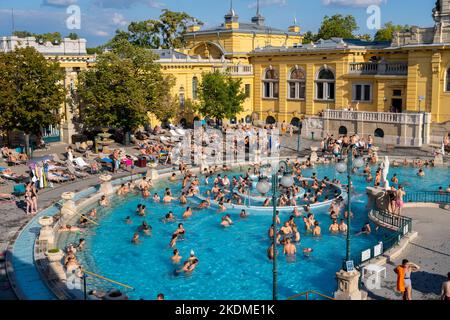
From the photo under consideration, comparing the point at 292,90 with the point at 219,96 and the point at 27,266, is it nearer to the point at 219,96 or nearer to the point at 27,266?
the point at 219,96

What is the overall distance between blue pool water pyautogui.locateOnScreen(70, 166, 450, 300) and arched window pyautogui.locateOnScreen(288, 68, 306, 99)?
910 inches

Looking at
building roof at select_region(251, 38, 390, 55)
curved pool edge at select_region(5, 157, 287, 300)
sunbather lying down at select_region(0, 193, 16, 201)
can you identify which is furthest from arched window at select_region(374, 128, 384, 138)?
sunbather lying down at select_region(0, 193, 16, 201)

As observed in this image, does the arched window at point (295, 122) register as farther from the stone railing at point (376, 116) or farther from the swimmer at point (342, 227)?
the swimmer at point (342, 227)

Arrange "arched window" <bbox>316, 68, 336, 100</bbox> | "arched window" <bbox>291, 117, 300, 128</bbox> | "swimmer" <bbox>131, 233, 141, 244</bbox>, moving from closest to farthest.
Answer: "swimmer" <bbox>131, 233, 141, 244</bbox> < "arched window" <bbox>316, 68, 336, 100</bbox> < "arched window" <bbox>291, 117, 300, 128</bbox>

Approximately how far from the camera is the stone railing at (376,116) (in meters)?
38.2

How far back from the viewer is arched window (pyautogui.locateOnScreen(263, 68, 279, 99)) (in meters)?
50.5

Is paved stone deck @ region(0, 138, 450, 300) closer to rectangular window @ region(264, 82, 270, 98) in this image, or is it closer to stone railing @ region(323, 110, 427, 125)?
stone railing @ region(323, 110, 427, 125)

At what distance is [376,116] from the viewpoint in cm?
4022

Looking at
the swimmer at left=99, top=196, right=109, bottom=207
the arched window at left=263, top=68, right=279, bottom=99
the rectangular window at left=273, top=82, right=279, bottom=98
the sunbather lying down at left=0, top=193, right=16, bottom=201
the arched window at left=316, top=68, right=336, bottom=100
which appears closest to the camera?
Result: the sunbather lying down at left=0, top=193, right=16, bottom=201

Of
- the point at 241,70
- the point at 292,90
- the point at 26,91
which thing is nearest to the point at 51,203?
the point at 26,91

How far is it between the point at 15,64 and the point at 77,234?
16002 mm

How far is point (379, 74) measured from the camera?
4272 cm

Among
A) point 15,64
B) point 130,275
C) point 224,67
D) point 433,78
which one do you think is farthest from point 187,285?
point 224,67

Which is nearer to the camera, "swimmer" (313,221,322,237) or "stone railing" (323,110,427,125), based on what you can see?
"swimmer" (313,221,322,237)
